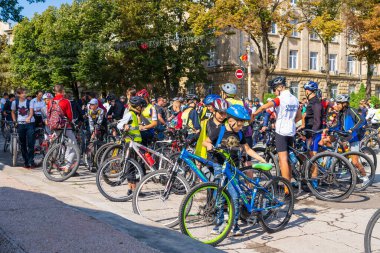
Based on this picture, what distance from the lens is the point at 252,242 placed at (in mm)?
5480

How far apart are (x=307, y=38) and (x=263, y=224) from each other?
44.0 metres

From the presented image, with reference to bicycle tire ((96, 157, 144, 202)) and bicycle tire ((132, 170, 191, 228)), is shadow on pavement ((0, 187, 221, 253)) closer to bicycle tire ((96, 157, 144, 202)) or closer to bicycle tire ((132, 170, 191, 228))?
bicycle tire ((132, 170, 191, 228))

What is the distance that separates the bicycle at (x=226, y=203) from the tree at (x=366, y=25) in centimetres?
2916

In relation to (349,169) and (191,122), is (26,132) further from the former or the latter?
(349,169)

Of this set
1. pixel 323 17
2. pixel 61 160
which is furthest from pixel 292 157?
pixel 323 17

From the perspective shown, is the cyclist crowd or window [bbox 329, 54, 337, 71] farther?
window [bbox 329, 54, 337, 71]

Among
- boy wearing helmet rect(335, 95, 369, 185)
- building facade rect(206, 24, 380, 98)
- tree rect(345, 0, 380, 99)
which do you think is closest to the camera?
boy wearing helmet rect(335, 95, 369, 185)

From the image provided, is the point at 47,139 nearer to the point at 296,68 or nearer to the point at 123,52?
the point at 123,52

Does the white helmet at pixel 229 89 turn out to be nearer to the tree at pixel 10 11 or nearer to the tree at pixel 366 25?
the tree at pixel 10 11

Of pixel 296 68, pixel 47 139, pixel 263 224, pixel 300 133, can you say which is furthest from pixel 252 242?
pixel 296 68

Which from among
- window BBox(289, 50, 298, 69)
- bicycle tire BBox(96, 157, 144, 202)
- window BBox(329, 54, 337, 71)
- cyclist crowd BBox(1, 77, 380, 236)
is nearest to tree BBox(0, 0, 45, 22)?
cyclist crowd BBox(1, 77, 380, 236)

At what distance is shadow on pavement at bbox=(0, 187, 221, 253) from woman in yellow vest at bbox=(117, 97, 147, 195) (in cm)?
160

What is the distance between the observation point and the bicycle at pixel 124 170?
721 centimetres

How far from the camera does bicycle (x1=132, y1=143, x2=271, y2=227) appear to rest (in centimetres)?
568
